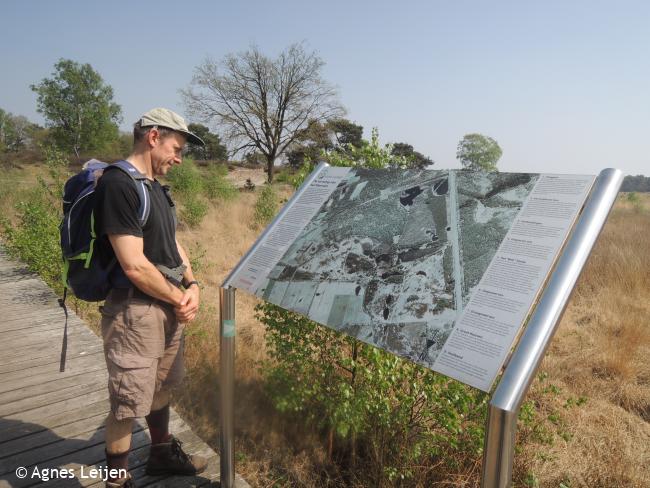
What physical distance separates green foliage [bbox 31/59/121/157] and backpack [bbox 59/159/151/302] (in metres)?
40.8

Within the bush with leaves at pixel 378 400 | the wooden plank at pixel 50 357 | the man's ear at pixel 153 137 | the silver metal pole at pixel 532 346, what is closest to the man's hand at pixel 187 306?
the man's ear at pixel 153 137

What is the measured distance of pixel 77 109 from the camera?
3741cm

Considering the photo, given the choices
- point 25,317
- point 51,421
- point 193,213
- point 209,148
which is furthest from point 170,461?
point 209,148

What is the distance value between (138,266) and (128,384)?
0.53m

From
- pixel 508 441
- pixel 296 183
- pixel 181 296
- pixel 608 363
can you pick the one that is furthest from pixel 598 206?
pixel 608 363

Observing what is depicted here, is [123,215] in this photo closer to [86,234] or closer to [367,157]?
[86,234]

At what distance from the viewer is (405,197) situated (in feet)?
5.93

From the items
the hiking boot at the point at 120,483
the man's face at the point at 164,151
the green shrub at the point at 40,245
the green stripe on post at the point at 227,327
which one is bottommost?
the hiking boot at the point at 120,483

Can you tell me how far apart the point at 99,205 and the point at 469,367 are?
1481 millimetres

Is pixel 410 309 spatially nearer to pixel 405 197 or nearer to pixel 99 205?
pixel 405 197

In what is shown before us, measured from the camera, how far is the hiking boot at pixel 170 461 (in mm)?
2254

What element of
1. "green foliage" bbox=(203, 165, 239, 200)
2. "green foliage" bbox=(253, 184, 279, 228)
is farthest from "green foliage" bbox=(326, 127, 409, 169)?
"green foliage" bbox=(203, 165, 239, 200)

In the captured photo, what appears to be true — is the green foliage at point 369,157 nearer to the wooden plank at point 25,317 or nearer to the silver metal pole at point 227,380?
the silver metal pole at point 227,380

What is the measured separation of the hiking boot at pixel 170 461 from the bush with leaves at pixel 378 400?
0.62m
